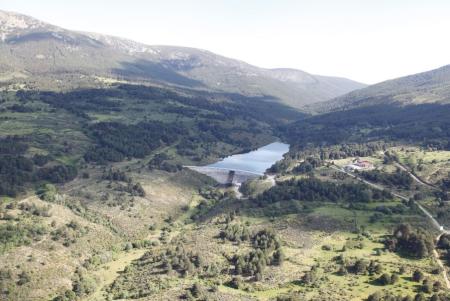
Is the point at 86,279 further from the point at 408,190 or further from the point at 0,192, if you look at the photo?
the point at 408,190

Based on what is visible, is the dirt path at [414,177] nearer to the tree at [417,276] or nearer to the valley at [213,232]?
the valley at [213,232]

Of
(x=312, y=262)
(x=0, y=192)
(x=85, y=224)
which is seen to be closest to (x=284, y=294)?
(x=312, y=262)

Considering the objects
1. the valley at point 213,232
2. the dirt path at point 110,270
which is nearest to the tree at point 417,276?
the valley at point 213,232

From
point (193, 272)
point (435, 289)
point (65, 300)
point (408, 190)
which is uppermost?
point (408, 190)

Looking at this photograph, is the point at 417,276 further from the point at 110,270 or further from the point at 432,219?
the point at 110,270

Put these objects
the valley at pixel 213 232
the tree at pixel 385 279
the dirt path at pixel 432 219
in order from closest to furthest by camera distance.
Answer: the tree at pixel 385 279, the valley at pixel 213 232, the dirt path at pixel 432 219

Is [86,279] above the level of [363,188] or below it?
below

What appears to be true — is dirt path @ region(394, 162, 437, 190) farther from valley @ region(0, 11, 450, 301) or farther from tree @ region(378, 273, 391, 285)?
tree @ region(378, 273, 391, 285)

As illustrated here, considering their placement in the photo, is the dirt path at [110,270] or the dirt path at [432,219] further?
the dirt path at [432,219]
